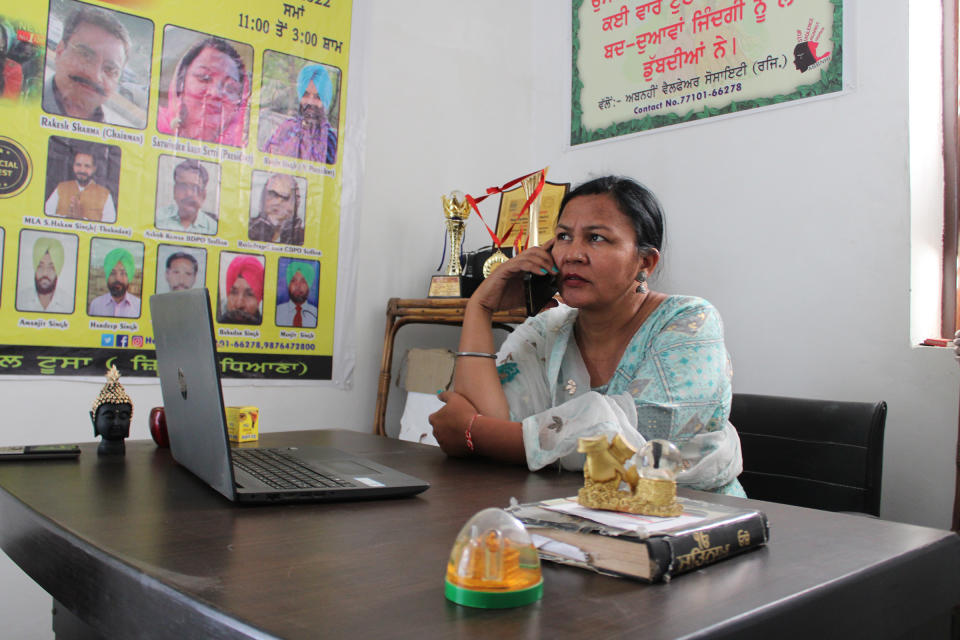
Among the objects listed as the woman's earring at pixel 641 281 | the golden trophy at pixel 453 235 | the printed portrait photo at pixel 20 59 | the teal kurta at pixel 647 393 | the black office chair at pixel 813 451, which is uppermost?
the printed portrait photo at pixel 20 59

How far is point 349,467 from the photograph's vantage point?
102 centimetres

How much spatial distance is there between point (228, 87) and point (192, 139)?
213 millimetres

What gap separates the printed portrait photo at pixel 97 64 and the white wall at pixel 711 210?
2.35 feet

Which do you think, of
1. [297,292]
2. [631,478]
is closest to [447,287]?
[297,292]

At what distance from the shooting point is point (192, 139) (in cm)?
226

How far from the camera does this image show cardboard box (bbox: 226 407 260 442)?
1.39 m

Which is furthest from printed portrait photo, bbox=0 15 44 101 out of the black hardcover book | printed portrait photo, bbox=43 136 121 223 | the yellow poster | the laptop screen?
the black hardcover book

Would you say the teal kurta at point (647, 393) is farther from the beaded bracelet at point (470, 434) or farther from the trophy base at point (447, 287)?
the trophy base at point (447, 287)

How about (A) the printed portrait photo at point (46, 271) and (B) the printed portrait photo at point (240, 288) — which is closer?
(A) the printed portrait photo at point (46, 271)

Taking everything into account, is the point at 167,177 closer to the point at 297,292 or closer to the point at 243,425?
the point at 297,292

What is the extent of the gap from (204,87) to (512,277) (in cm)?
127

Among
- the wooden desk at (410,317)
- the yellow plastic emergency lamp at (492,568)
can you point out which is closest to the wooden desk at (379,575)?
the yellow plastic emergency lamp at (492,568)

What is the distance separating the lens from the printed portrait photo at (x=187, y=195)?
221cm

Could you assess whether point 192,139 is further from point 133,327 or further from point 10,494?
point 10,494
